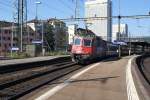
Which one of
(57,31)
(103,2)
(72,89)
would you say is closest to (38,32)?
(57,31)

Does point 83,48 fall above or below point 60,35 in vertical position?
below

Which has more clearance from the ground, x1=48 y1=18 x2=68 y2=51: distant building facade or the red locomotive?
x1=48 y1=18 x2=68 y2=51: distant building facade

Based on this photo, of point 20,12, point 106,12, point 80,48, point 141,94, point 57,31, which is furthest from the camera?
point 57,31

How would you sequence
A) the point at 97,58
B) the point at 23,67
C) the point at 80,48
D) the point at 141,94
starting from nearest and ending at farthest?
the point at 141,94
the point at 23,67
the point at 80,48
the point at 97,58

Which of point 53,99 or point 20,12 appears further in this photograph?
point 20,12

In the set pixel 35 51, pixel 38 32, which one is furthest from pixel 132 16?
pixel 38 32

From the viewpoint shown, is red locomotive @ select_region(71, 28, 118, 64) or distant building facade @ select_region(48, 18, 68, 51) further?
distant building facade @ select_region(48, 18, 68, 51)

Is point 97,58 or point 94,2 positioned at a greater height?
point 94,2

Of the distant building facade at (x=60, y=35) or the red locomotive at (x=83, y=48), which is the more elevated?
the distant building facade at (x=60, y=35)

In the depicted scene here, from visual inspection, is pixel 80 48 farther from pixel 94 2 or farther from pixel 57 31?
pixel 57 31

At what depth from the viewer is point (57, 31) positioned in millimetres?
151750

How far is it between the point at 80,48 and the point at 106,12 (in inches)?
1666

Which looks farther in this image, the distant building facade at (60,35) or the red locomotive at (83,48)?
the distant building facade at (60,35)

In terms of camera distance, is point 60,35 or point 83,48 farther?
point 60,35
